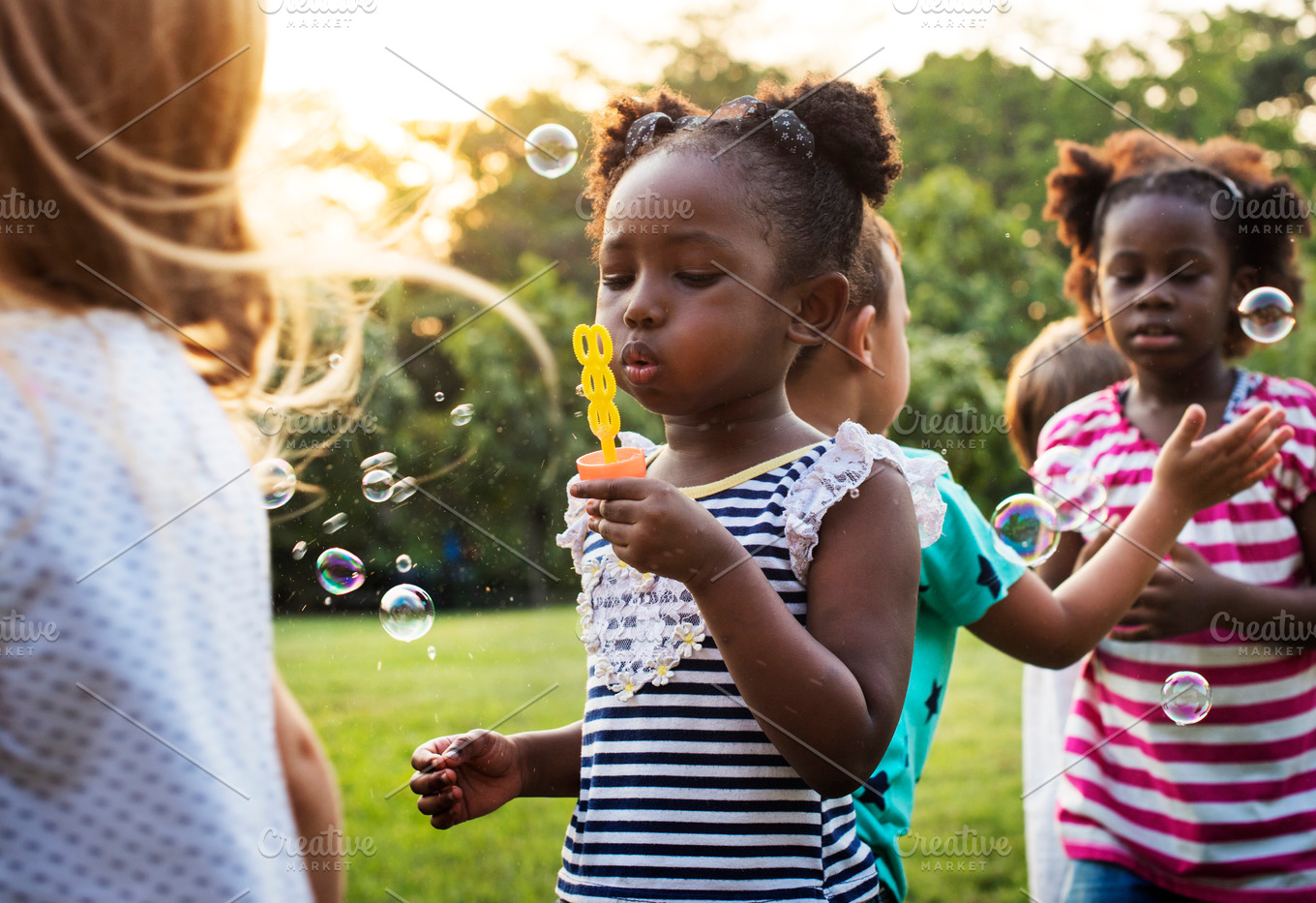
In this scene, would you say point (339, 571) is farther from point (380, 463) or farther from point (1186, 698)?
point (1186, 698)

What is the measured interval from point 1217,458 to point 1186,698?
16.9 inches

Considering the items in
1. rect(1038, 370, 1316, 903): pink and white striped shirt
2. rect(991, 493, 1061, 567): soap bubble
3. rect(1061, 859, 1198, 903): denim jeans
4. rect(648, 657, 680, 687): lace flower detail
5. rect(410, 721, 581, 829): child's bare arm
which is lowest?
rect(1061, 859, 1198, 903): denim jeans

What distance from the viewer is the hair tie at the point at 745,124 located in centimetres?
149

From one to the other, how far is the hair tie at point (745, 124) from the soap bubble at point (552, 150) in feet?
1.87

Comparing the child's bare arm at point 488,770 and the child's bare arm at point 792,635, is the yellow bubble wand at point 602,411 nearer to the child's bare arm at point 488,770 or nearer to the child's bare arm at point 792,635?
the child's bare arm at point 792,635

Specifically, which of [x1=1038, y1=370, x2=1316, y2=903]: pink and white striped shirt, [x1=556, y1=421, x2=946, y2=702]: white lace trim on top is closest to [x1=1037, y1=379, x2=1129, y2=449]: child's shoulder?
[x1=1038, y1=370, x2=1316, y2=903]: pink and white striped shirt

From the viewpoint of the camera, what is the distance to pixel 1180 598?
1932 millimetres

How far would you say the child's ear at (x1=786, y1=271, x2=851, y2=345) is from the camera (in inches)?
57.7

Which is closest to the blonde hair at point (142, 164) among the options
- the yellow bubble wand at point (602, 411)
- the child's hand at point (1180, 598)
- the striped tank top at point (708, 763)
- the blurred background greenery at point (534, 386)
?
the blurred background greenery at point (534, 386)

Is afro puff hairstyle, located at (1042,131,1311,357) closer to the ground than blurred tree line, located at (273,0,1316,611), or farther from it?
farther from it

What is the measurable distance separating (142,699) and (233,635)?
0.10 meters

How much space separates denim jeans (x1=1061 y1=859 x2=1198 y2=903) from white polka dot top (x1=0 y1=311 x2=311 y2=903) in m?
1.55

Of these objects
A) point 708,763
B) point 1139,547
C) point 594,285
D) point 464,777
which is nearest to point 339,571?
point 464,777

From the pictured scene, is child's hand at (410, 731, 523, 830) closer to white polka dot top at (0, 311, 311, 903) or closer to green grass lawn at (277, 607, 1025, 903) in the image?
green grass lawn at (277, 607, 1025, 903)
